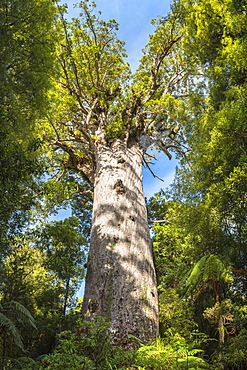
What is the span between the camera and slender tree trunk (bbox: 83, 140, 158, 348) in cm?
496

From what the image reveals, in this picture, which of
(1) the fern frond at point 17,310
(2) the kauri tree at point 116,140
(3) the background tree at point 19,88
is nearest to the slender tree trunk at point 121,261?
(2) the kauri tree at point 116,140

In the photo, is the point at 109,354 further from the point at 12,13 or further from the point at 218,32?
the point at 218,32

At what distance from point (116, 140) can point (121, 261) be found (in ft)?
14.6

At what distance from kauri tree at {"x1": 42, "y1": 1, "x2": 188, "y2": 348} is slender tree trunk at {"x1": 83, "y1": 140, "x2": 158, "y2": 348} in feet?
0.06

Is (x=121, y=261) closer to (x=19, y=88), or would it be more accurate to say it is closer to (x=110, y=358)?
(x=110, y=358)

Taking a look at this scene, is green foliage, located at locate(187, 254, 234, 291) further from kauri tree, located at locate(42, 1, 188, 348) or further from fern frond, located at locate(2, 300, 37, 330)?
fern frond, located at locate(2, 300, 37, 330)

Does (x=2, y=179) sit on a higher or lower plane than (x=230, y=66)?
lower

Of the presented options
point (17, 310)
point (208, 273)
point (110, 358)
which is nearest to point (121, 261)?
point (208, 273)

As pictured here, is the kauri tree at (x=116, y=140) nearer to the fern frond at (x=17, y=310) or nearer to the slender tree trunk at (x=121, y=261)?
the slender tree trunk at (x=121, y=261)

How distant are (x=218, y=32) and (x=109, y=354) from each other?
24.2 ft

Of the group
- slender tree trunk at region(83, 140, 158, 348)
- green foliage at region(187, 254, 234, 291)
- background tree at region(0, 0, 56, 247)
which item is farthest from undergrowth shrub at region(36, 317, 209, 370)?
background tree at region(0, 0, 56, 247)

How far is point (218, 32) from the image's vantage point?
730cm

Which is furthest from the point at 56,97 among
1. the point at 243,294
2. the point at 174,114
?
the point at 243,294

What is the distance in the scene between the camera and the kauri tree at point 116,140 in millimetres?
5309
